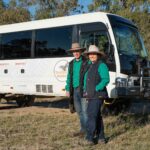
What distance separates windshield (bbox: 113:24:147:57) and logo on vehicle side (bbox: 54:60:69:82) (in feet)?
5.67

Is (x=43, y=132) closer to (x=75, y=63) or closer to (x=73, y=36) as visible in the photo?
(x=75, y=63)

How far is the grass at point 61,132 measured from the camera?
345 inches

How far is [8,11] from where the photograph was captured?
35125mm

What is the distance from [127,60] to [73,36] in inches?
74.0

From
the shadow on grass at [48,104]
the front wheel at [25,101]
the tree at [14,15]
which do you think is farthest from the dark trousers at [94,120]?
the tree at [14,15]

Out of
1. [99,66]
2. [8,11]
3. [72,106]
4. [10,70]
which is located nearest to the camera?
[99,66]

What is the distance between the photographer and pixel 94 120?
861cm

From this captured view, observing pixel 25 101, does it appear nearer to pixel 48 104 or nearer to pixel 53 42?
pixel 48 104

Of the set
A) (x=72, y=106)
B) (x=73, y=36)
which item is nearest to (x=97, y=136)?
(x=72, y=106)

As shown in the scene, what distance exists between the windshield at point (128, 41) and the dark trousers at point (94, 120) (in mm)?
4210

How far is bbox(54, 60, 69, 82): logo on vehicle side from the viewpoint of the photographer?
1361 cm

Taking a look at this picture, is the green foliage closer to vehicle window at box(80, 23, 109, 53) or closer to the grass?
vehicle window at box(80, 23, 109, 53)

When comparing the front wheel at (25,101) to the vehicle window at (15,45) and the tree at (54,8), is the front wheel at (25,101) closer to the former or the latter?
the vehicle window at (15,45)

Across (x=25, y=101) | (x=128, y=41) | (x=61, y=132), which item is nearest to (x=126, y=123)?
(x=61, y=132)
